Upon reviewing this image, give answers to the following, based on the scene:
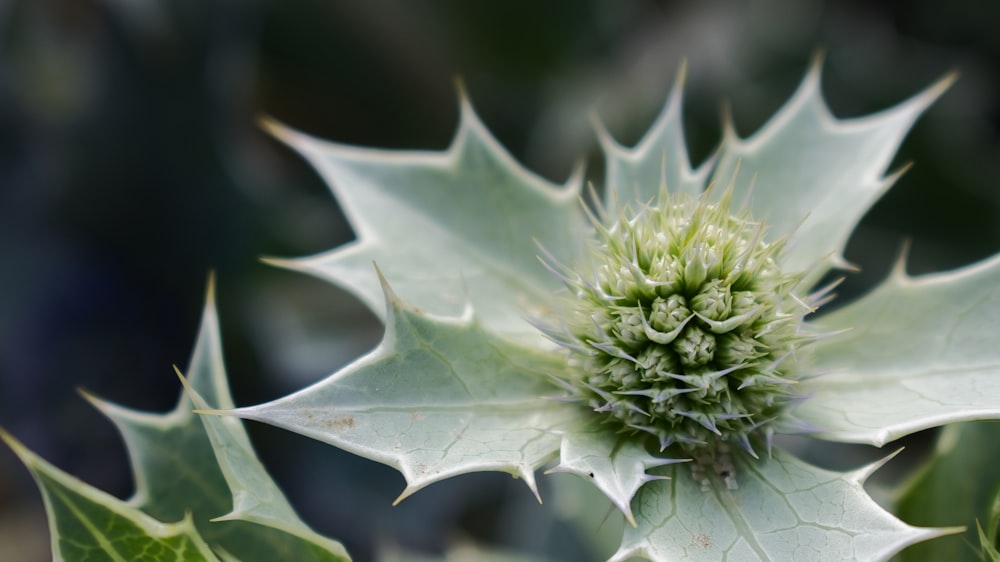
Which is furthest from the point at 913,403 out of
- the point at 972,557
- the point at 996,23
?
the point at 996,23

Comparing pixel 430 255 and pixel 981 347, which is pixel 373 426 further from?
pixel 981 347

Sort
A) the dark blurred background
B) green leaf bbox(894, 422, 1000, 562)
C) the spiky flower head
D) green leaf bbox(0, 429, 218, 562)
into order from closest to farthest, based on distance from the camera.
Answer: green leaf bbox(0, 429, 218, 562) → the spiky flower head → green leaf bbox(894, 422, 1000, 562) → the dark blurred background

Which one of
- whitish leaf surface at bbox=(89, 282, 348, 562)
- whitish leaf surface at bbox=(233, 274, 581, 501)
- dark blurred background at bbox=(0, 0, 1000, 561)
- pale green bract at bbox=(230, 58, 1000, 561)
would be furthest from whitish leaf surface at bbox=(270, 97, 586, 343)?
dark blurred background at bbox=(0, 0, 1000, 561)

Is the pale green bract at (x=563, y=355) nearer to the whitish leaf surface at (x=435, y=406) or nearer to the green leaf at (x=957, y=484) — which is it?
the whitish leaf surface at (x=435, y=406)

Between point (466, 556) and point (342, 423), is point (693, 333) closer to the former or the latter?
point (342, 423)

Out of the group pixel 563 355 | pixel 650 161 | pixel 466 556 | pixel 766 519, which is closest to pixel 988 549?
pixel 766 519

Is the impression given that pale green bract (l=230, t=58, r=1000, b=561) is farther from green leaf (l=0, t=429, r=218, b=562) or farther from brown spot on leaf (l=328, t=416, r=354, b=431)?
green leaf (l=0, t=429, r=218, b=562)
